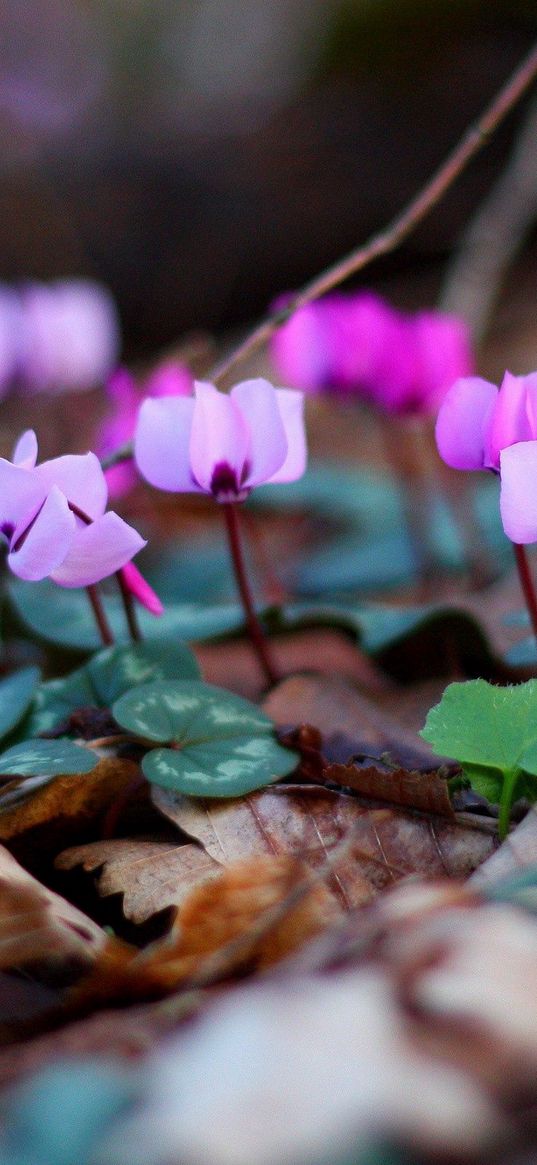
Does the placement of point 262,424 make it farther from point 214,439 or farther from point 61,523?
point 61,523

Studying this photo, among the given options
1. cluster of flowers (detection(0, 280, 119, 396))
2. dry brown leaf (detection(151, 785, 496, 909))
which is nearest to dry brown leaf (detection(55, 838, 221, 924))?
dry brown leaf (detection(151, 785, 496, 909))

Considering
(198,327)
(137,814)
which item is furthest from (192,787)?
(198,327)

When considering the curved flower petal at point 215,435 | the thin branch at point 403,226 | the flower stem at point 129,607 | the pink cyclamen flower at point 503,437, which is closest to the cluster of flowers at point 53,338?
the thin branch at point 403,226

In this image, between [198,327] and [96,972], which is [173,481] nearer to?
[96,972]

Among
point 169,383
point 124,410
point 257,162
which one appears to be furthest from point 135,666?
point 257,162

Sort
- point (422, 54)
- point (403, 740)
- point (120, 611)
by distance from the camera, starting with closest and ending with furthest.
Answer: point (403, 740) < point (120, 611) < point (422, 54)

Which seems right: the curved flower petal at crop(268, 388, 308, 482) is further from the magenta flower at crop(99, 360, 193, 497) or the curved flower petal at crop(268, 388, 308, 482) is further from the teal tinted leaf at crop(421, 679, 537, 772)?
the magenta flower at crop(99, 360, 193, 497)
